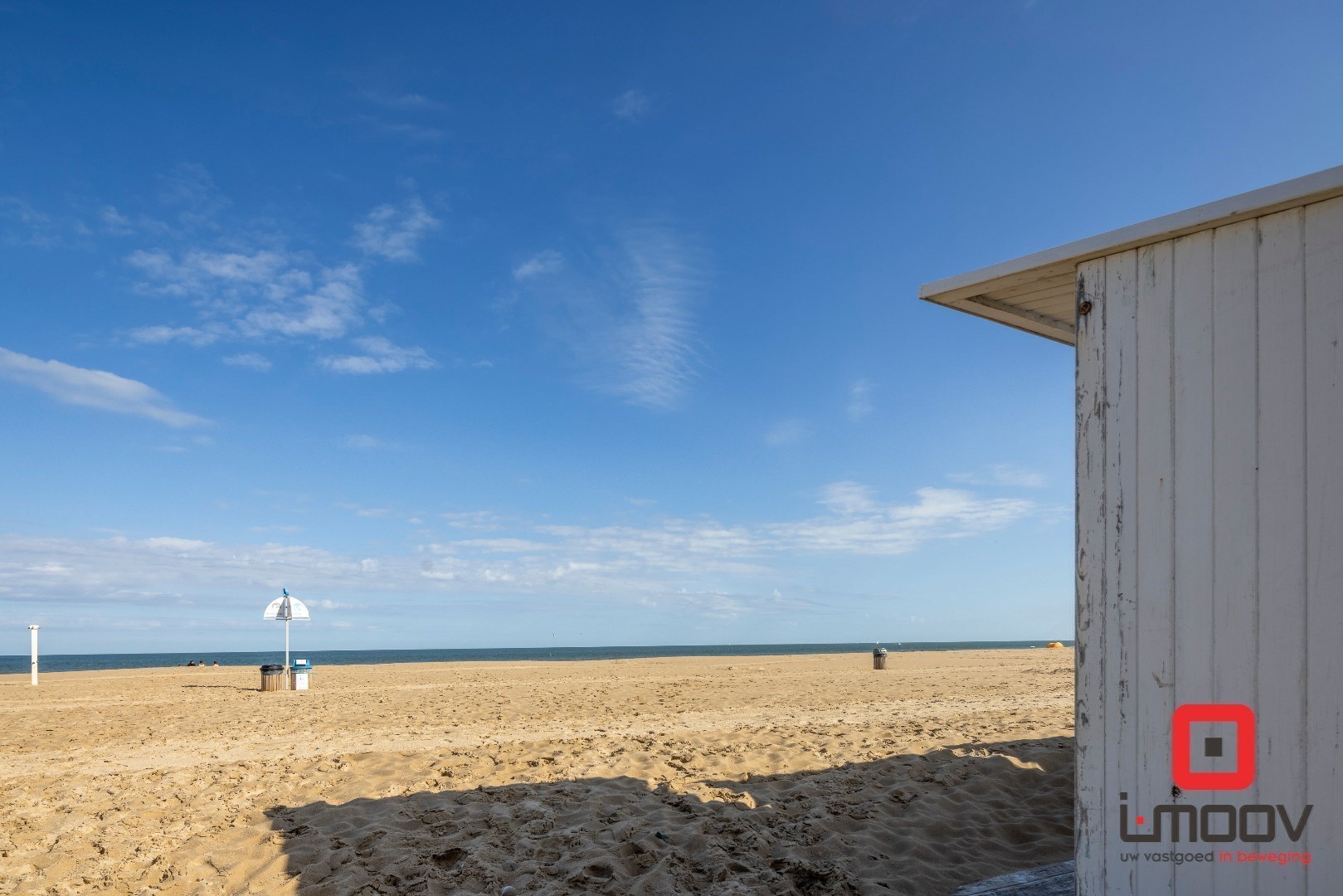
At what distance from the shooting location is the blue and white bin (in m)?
17.8

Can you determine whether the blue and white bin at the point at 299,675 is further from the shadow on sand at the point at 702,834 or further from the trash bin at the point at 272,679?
the shadow on sand at the point at 702,834

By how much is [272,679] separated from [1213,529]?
61.6 ft

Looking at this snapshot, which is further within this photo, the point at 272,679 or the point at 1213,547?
the point at 272,679

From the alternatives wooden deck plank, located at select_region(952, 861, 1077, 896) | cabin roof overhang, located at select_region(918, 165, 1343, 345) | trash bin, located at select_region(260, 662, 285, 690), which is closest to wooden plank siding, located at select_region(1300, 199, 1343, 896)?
cabin roof overhang, located at select_region(918, 165, 1343, 345)

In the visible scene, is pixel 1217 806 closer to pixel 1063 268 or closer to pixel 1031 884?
pixel 1031 884

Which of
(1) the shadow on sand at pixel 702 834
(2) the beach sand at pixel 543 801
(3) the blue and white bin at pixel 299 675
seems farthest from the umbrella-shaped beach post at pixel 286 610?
(1) the shadow on sand at pixel 702 834

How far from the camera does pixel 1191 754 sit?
2.98 m

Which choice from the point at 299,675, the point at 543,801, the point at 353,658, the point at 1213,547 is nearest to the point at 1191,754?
the point at 1213,547

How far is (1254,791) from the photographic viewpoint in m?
2.86

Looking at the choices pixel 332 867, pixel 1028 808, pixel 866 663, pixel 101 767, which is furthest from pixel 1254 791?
pixel 866 663

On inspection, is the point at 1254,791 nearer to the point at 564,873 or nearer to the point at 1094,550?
the point at 1094,550

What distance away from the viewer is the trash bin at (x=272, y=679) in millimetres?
17547

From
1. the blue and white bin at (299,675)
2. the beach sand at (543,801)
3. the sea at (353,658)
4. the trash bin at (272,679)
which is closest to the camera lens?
the beach sand at (543,801)

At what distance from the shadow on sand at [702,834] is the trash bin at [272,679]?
1315 cm
